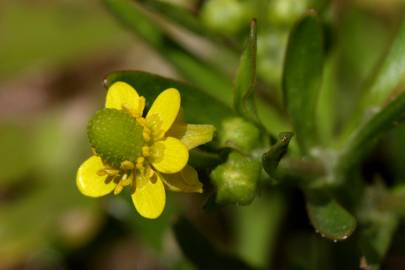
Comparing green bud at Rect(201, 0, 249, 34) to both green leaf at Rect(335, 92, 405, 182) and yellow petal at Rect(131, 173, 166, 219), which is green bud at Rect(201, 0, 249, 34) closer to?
green leaf at Rect(335, 92, 405, 182)

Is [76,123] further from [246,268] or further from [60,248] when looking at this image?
[246,268]

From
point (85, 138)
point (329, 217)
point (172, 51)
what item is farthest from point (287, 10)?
point (85, 138)

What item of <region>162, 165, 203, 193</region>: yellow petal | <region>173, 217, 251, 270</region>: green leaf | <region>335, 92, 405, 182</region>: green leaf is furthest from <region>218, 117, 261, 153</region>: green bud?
<region>173, 217, 251, 270</region>: green leaf

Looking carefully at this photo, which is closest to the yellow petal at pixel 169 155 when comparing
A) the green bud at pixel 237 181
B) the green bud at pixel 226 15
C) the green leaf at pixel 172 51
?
the green bud at pixel 237 181

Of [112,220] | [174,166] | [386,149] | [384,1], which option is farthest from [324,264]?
[384,1]

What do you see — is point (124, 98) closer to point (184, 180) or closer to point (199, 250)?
point (184, 180)

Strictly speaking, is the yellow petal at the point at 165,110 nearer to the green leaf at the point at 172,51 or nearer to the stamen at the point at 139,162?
the stamen at the point at 139,162
